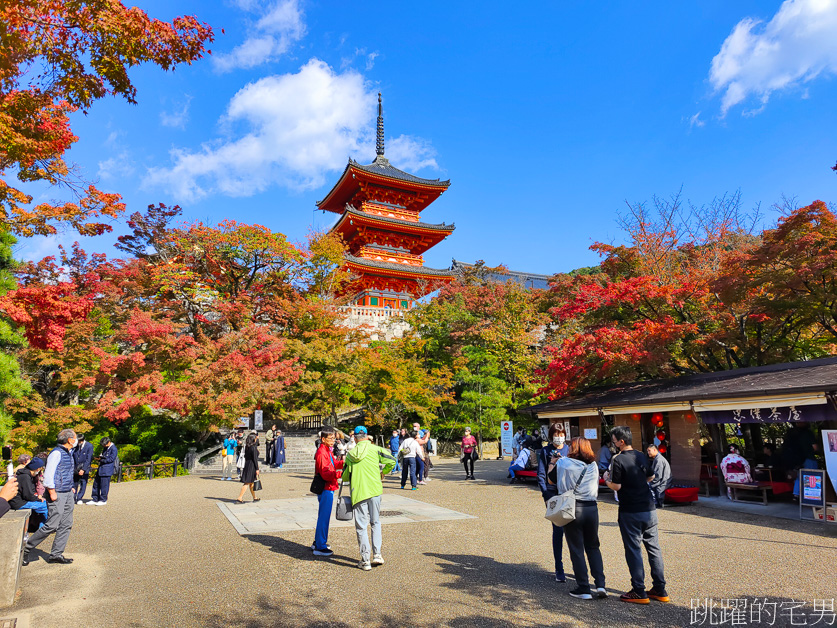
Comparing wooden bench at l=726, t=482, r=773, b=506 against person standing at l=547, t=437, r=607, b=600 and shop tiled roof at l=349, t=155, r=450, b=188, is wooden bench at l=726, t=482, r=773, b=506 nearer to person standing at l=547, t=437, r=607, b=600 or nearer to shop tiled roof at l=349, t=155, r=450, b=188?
person standing at l=547, t=437, r=607, b=600

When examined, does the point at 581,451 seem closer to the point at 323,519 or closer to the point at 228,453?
the point at 323,519

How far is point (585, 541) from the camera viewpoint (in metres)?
4.87

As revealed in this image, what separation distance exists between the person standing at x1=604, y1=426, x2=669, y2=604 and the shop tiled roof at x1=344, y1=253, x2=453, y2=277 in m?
27.0

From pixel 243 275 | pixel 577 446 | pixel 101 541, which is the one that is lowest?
pixel 101 541

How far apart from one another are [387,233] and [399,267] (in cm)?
326

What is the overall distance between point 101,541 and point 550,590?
672cm

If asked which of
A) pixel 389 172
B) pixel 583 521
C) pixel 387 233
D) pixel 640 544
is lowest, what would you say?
pixel 640 544

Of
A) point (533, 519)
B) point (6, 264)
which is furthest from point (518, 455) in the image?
point (6, 264)

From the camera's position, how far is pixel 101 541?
300 inches

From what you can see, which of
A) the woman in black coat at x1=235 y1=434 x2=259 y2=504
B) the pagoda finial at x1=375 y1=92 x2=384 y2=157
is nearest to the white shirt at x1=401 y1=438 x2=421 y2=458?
the woman in black coat at x1=235 y1=434 x2=259 y2=504

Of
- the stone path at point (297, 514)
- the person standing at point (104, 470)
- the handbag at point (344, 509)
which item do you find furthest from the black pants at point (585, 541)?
the person standing at point (104, 470)

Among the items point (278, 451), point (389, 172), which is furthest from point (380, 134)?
point (278, 451)

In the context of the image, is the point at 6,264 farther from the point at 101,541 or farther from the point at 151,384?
the point at 101,541

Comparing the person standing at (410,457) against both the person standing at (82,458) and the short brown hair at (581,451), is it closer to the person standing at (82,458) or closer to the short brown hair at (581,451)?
the person standing at (82,458)
